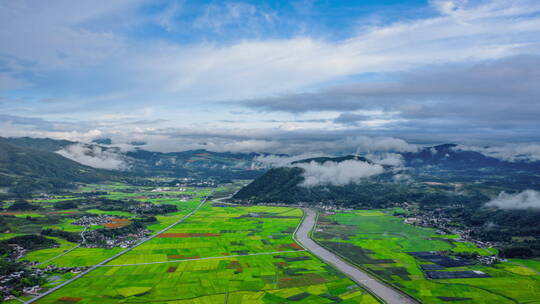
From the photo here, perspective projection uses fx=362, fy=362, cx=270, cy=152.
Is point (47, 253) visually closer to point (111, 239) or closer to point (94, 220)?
point (111, 239)

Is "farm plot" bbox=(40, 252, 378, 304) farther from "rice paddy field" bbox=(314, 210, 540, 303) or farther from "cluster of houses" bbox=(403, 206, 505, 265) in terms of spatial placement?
"cluster of houses" bbox=(403, 206, 505, 265)

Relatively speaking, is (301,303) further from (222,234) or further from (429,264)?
(222,234)

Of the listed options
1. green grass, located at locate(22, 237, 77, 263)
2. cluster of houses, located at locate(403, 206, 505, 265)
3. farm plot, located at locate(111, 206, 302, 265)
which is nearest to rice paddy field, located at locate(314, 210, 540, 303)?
cluster of houses, located at locate(403, 206, 505, 265)

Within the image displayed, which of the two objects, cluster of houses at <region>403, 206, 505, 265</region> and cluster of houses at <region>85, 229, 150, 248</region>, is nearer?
cluster of houses at <region>403, 206, 505, 265</region>

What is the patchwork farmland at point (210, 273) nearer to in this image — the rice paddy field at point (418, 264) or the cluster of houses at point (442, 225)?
the rice paddy field at point (418, 264)

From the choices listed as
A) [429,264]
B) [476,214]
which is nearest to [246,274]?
[429,264]

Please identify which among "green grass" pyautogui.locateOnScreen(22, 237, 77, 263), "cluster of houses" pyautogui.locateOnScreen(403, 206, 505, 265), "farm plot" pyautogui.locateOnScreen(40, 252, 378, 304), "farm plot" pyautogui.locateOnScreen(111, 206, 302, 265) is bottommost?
"cluster of houses" pyautogui.locateOnScreen(403, 206, 505, 265)

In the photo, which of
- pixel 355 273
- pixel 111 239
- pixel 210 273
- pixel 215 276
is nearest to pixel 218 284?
pixel 215 276
